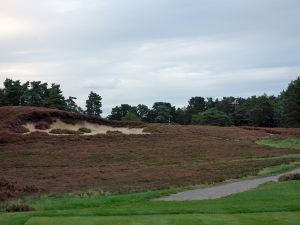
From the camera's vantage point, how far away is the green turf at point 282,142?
4925 centimetres

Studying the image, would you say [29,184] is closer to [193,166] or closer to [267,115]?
[193,166]

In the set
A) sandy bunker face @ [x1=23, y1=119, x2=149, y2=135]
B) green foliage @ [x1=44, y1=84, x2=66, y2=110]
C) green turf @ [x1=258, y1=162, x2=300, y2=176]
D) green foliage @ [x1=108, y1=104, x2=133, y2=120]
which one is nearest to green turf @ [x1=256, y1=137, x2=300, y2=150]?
sandy bunker face @ [x1=23, y1=119, x2=149, y2=135]

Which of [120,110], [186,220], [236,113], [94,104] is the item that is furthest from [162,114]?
[186,220]

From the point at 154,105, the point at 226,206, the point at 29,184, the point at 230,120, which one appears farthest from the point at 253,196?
the point at 154,105

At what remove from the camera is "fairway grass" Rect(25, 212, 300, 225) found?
12.9 meters

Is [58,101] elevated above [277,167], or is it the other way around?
[58,101]

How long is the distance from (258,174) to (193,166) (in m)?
7.04

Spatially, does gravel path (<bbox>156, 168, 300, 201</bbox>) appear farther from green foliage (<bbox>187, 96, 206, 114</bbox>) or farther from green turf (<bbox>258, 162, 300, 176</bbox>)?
green foliage (<bbox>187, 96, 206, 114</bbox>)

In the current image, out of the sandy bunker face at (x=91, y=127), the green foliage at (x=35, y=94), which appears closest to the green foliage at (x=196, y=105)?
the green foliage at (x=35, y=94)

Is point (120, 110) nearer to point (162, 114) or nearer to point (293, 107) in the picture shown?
point (162, 114)

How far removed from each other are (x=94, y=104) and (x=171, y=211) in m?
114

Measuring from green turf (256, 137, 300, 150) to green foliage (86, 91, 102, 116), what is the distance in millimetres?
76093

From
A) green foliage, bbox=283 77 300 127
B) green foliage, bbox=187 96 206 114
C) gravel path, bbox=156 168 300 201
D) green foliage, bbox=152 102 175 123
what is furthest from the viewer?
green foliage, bbox=187 96 206 114

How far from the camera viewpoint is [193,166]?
116 ft
